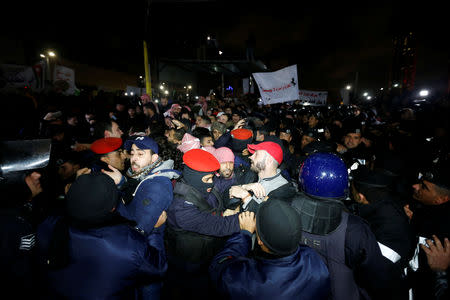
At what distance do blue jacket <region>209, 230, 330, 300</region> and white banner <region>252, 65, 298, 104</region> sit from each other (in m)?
7.74

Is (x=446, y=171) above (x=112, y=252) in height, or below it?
above

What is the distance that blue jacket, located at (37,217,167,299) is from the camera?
1577 millimetres

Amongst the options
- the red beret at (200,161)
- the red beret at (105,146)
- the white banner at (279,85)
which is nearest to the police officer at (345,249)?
the red beret at (200,161)

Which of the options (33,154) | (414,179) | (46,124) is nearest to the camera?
(33,154)

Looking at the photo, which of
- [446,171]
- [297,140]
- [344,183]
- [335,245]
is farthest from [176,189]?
[297,140]

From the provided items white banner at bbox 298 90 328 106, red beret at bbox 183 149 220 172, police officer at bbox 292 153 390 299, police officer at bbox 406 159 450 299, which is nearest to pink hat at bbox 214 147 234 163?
red beret at bbox 183 149 220 172

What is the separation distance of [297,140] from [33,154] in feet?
24.1

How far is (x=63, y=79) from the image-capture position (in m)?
7.89

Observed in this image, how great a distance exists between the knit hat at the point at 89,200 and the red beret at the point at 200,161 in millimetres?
1008

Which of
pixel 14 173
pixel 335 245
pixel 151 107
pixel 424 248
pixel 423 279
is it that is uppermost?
pixel 151 107

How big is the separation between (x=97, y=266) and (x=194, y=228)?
3.22 feet

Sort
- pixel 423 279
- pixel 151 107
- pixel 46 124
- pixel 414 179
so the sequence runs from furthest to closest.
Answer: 1. pixel 151 107
2. pixel 46 124
3. pixel 414 179
4. pixel 423 279

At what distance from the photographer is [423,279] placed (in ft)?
7.66

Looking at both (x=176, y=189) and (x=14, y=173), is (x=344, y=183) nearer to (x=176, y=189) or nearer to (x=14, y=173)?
(x=176, y=189)
